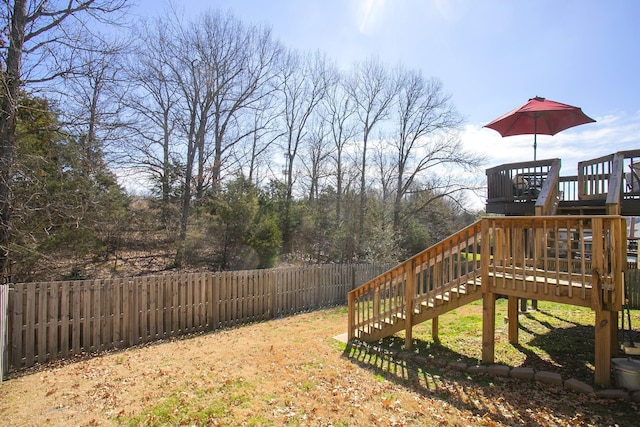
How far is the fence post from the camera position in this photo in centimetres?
476

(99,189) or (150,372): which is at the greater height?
Answer: (99,189)

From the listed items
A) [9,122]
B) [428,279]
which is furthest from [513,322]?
[9,122]

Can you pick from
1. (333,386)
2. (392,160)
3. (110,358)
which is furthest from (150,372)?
(392,160)

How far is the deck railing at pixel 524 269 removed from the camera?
4.19 meters

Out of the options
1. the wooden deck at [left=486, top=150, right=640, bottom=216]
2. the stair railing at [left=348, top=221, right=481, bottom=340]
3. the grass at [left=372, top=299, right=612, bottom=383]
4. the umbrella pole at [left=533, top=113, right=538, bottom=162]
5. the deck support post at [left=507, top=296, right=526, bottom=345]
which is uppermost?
the umbrella pole at [left=533, top=113, right=538, bottom=162]

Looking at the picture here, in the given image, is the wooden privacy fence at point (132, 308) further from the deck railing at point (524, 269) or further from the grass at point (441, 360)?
the deck railing at point (524, 269)

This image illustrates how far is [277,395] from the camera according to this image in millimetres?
4047

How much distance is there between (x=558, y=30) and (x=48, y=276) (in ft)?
45.6

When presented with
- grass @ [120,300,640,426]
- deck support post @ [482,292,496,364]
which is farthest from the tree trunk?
deck support post @ [482,292,496,364]

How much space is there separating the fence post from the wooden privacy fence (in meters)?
0.03

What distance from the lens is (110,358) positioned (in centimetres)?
575

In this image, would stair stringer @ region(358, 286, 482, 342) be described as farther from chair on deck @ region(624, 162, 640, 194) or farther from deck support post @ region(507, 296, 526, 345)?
chair on deck @ region(624, 162, 640, 194)

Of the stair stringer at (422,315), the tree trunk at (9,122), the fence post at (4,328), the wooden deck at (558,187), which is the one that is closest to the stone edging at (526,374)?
the stair stringer at (422,315)

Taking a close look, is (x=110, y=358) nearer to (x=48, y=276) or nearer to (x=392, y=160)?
(x=48, y=276)
